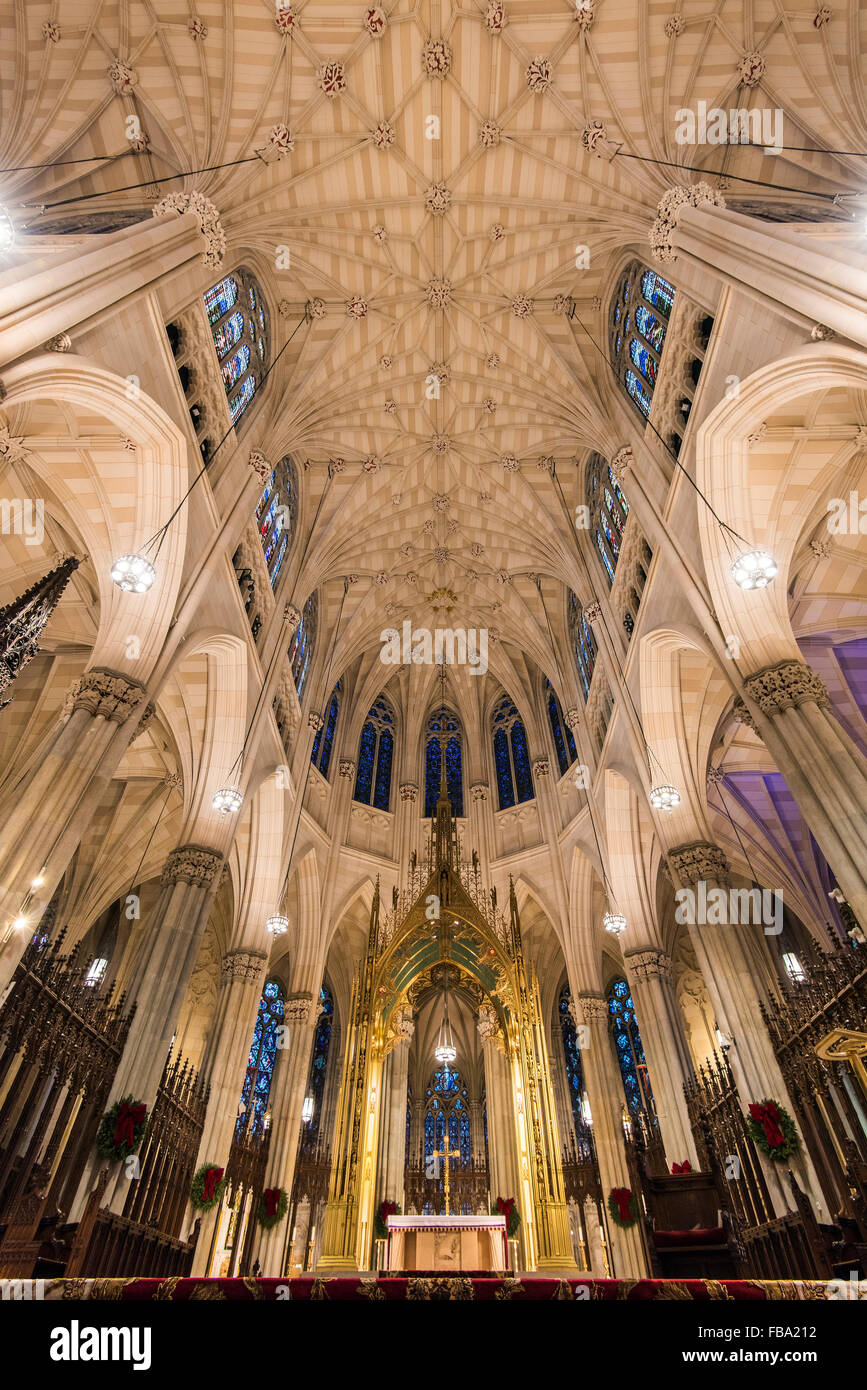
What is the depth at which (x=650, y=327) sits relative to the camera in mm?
15086

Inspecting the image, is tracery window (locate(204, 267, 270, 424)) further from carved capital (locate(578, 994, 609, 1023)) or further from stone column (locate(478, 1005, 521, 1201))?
carved capital (locate(578, 994, 609, 1023))

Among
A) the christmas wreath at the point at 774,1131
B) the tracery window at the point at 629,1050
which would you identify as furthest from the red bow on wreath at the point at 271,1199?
the christmas wreath at the point at 774,1131

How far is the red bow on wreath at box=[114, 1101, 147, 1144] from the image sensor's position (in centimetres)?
924

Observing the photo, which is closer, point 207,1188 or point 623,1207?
point 207,1188

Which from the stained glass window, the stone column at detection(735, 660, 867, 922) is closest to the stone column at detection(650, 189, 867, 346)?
the stone column at detection(735, 660, 867, 922)

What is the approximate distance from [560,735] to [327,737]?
24.8 ft

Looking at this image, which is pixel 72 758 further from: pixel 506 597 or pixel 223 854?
pixel 506 597

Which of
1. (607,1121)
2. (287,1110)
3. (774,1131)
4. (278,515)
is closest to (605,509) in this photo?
(278,515)

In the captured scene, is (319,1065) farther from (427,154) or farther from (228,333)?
(427,154)

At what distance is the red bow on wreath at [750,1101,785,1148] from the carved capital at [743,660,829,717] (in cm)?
526

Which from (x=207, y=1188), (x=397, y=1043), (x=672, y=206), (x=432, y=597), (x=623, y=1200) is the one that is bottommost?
(x=207, y=1188)

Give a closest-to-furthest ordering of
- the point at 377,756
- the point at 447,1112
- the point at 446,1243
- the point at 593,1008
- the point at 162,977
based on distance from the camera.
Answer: the point at 446,1243 < the point at 162,977 < the point at 593,1008 < the point at 447,1112 < the point at 377,756

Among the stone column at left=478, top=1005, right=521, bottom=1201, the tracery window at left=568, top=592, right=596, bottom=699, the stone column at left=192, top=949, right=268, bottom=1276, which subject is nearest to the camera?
the stone column at left=192, top=949, right=268, bottom=1276

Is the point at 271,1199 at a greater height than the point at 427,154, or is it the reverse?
the point at 427,154
